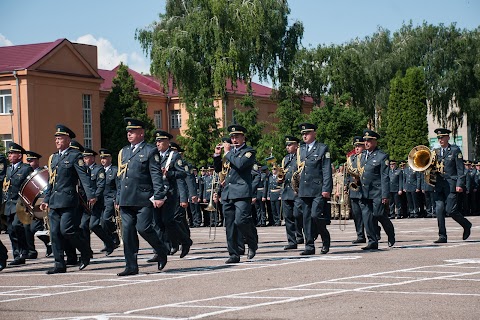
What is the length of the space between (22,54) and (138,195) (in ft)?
166

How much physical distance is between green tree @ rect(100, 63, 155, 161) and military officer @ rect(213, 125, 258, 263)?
50652 millimetres

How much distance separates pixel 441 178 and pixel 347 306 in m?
8.94

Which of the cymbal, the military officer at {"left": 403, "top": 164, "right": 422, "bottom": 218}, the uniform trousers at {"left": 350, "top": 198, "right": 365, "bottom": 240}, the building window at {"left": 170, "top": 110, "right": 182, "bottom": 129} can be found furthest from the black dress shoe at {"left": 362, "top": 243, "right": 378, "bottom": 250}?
the building window at {"left": 170, "top": 110, "right": 182, "bottom": 129}

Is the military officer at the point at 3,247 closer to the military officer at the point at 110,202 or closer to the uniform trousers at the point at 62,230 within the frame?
the uniform trousers at the point at 62,230

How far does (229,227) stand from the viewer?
1538 centimetres

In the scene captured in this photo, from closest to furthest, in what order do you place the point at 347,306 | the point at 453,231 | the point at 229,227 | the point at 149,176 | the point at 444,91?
the point at 347,306 < the point at 149,176 < the point at 229,227 < the point at 453,231 < the point at 444,91

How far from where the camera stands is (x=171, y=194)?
16375 mm

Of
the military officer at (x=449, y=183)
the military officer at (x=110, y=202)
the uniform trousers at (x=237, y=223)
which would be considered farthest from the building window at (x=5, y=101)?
the uniform trousers at (x=237, y=223)

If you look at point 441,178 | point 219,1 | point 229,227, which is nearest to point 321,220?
A: point 229,227

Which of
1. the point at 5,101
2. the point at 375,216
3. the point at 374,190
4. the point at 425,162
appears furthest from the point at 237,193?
the point at 5,101

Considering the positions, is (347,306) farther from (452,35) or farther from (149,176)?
(452,35)

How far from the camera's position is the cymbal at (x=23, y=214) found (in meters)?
17.0

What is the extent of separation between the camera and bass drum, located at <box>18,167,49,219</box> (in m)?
16.7

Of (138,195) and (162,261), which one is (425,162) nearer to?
(162,261)
